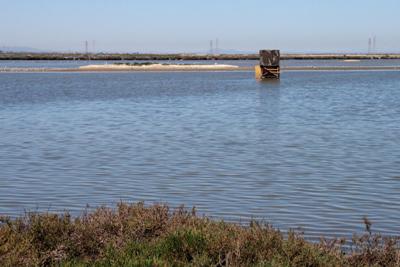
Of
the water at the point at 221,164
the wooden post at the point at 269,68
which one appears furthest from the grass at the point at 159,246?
the wooden post at the point at 269,68

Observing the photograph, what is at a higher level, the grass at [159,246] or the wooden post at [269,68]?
the grass at [159,246]

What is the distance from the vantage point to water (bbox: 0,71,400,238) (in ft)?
38.2


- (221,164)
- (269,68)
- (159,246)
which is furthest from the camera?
(269,68)

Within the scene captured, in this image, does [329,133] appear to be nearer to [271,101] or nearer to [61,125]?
[61,125]

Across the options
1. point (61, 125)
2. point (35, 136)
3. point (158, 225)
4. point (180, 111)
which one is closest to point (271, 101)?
point (180, 111)

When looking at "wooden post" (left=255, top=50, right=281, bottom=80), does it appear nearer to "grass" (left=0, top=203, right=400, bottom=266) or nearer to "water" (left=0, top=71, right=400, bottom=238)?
"water" (left=0, top=71, right=400, bottom=238)

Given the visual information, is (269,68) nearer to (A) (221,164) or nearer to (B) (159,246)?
(A) (221,164)

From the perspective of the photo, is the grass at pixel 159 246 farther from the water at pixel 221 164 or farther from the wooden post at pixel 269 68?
the wooden post at pixel 269 68

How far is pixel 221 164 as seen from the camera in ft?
53.7

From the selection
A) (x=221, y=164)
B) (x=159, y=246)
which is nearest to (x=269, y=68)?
(x=221, y=164)

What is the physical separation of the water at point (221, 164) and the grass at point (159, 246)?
254 centimetres

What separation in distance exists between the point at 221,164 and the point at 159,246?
9.35m

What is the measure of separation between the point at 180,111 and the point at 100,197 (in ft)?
75.2

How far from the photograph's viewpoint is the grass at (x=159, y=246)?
674 centimetres
